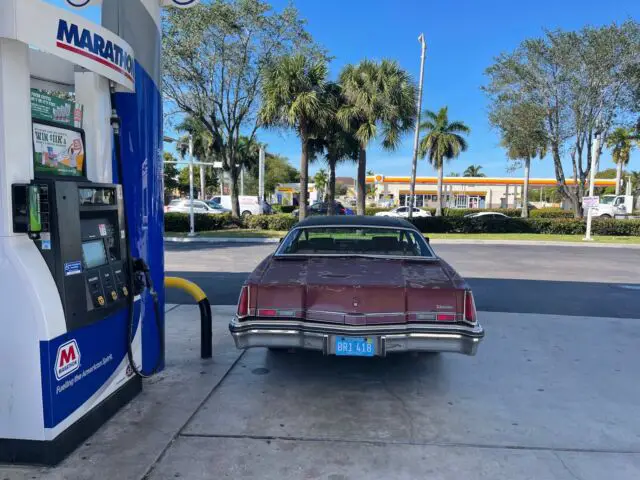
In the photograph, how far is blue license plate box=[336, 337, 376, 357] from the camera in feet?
12.2

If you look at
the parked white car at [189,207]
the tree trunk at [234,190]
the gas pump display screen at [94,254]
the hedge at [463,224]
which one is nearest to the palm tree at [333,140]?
the hedge at [463,224]

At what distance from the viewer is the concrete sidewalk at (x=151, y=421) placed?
113 inches

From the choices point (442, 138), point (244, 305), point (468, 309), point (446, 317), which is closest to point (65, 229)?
point (244, 305)

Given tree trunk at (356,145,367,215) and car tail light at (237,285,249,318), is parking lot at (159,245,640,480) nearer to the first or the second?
car tail light at (237,285,249,318)

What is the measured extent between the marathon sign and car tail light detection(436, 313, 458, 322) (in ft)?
9.98

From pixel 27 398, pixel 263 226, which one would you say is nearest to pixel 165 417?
pixel 27 398

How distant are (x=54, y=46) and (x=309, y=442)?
3.04 m

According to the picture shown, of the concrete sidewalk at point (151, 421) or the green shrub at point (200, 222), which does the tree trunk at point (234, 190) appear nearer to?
the green shrub at point (200, 222)

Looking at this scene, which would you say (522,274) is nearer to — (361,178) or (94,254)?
(94,254)

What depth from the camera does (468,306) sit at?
380 cm

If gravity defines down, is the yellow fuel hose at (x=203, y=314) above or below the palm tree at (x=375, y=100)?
below

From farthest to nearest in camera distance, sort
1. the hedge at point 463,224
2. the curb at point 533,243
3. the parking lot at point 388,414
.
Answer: the hedge at point 463,224 < the curb at point 533,243 < the parking lot at point 388,414

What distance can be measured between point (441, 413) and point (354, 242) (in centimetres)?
244

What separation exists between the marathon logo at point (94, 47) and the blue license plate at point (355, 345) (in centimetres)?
266
